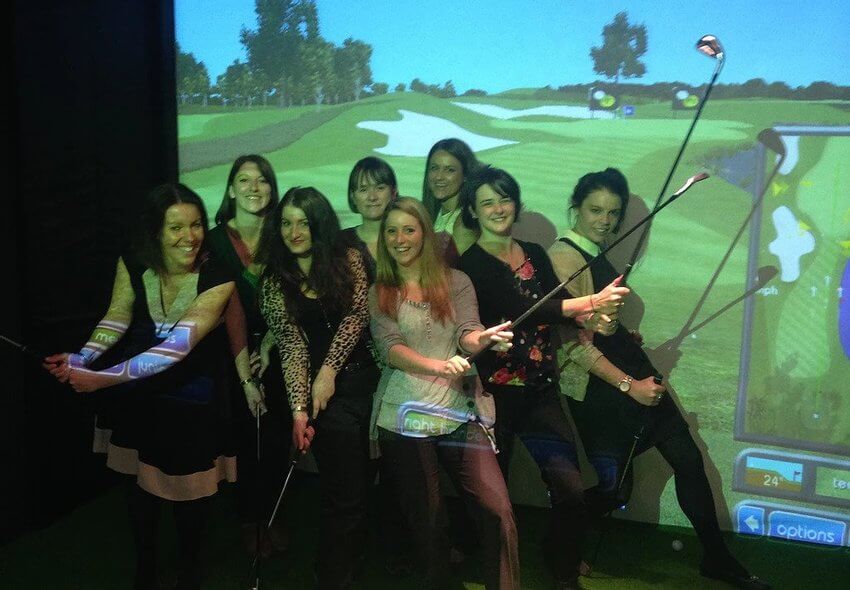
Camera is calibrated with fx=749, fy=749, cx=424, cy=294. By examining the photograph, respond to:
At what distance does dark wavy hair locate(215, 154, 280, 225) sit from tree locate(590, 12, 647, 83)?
149 cm

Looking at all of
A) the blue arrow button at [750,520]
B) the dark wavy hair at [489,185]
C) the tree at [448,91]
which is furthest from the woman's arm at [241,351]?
the blue arrow button at [750,520]

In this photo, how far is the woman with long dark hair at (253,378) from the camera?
3137 mm

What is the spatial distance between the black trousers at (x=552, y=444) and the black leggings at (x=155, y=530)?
46.8 inches

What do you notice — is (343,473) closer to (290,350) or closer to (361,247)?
(290,350)

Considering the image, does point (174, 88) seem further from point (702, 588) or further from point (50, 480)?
point (702, 588)

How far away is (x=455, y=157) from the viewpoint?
320 cm

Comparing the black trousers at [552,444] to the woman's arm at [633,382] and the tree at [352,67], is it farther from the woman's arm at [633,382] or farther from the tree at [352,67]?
the tree at [352,67]

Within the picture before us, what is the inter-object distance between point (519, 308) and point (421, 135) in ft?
3.45

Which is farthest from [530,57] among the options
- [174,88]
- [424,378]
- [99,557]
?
[99,557]

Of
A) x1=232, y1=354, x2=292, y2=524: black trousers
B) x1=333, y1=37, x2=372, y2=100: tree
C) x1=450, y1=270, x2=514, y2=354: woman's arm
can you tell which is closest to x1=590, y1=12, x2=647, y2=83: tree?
x1=333, y1=37, x2=372, y2=100: tree

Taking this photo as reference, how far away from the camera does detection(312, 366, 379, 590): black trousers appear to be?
2826 millimetres

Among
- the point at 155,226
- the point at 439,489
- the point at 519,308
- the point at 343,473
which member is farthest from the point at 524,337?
the point at 155,226

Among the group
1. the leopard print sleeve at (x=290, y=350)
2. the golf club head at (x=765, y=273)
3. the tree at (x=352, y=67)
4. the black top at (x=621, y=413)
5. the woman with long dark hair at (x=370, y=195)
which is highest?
the tree at (x=352, y=67)

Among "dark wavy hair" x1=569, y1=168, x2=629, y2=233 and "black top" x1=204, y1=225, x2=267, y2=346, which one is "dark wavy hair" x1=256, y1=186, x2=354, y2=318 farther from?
"dark wavy hair" x1=569, y1=168, x2=629, y2=233
